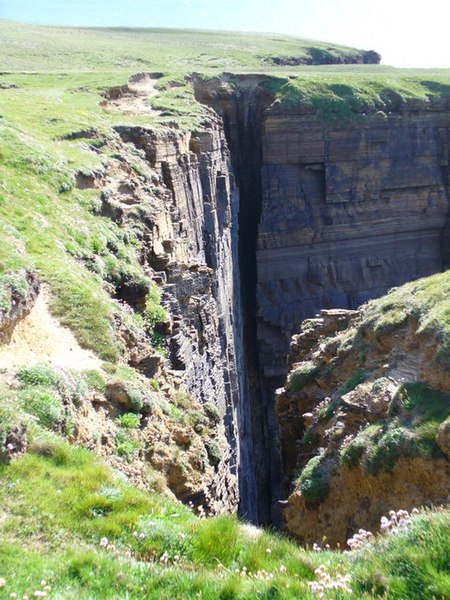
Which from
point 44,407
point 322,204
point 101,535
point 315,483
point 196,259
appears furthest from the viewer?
point 322,204

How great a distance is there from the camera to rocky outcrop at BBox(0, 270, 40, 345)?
35.8ft

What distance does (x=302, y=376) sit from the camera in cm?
1820

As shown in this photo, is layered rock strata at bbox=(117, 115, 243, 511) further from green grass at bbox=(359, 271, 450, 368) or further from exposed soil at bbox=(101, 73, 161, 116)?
green grass at bbox=(359, 271, 450, 368)

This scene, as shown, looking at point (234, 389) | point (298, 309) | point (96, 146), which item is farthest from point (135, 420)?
point (298, 309)

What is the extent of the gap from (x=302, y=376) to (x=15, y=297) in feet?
31.0

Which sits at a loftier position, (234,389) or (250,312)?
(234,389)

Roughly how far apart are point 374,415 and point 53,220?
9509 millimetres

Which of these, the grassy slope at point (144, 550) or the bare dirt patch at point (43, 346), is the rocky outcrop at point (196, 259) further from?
the grassy slope at point (144, 550)

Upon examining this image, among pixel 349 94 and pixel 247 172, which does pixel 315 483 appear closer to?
pixel 247 172

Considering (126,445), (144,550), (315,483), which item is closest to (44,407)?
(126,445)

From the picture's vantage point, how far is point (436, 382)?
474 inches

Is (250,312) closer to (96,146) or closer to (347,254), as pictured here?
(347,254)

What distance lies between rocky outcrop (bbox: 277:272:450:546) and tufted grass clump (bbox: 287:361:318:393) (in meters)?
0.22

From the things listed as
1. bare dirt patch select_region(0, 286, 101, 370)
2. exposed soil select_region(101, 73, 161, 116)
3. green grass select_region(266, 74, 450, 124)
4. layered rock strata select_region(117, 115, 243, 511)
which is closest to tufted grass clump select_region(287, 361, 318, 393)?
layered rock strata select_region(117, 115, 243, 511)
